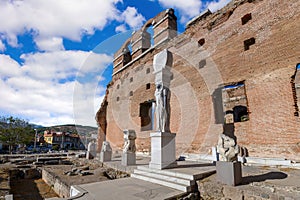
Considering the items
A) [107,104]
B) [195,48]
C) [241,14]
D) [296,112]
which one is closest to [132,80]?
[107,104]

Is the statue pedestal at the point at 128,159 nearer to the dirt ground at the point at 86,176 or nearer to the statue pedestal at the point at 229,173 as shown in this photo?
the dirt ground at the point at 86,176

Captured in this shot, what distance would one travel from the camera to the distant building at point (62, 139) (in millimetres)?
48975

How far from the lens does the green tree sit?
2547cm

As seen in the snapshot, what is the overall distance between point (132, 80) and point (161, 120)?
469 inches

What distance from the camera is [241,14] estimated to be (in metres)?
9.81

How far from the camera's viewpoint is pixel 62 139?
48844 millimetres

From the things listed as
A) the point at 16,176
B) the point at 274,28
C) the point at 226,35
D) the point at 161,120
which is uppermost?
the point at 226,35

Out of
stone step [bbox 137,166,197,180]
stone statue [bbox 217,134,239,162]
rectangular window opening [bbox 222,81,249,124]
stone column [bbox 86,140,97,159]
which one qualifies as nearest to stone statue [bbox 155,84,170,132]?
stone step [bbox 137,166,197,180]

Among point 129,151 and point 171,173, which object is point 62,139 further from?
point 171,173

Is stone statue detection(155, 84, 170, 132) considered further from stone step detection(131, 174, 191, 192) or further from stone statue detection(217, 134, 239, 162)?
stone statue detection(217, 134, 239, 162)

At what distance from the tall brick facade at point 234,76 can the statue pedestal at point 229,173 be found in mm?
4401

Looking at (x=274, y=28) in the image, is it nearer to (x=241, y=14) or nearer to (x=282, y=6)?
(x=282, y=6)

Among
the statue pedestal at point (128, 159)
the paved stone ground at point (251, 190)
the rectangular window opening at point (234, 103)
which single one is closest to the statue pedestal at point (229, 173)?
the paved stone ground at point (251, 190)

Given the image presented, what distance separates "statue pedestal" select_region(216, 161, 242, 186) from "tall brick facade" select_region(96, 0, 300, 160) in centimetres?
440
